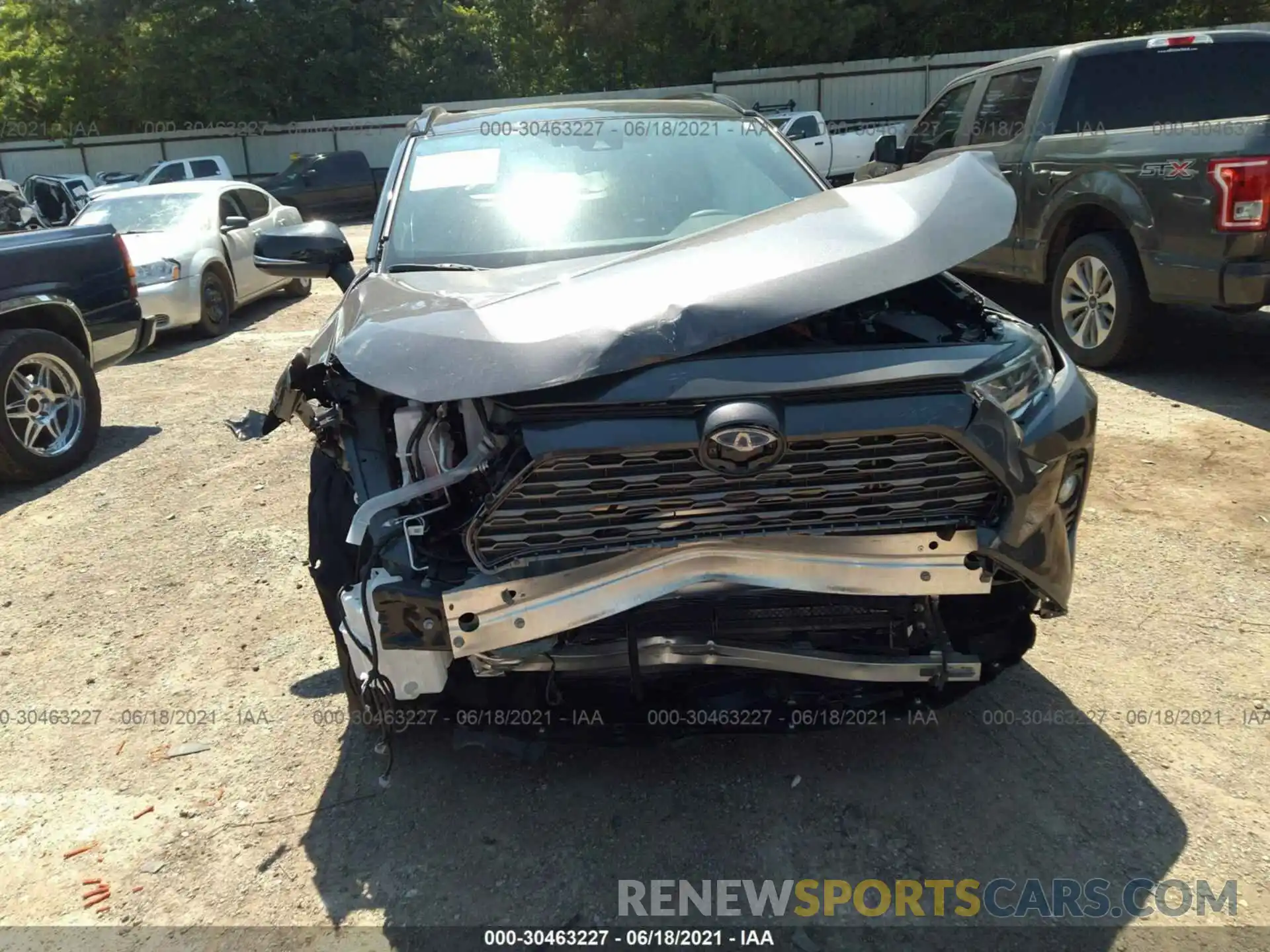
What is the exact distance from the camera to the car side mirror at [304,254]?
3588 mm

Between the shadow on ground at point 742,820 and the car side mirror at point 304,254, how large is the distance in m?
1.76

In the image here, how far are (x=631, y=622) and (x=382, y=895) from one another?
95 centimetres

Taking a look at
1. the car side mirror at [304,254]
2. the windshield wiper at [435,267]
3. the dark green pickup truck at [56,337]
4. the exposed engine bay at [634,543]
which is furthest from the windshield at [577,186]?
the dark green pickup truck at [56,337]

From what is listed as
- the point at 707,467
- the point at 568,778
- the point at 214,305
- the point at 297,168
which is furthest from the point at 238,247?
the point at 297,168

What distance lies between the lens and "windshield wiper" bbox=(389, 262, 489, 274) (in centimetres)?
310

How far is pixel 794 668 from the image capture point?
8.00 ft

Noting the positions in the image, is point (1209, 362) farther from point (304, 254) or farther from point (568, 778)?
point (304, 254)

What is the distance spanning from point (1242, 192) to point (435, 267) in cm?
451

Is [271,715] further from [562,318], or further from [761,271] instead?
[761,271]

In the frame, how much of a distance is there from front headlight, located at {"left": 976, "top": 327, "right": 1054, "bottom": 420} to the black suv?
3.49m

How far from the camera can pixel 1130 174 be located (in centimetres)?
581

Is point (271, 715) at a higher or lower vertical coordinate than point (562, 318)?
lower

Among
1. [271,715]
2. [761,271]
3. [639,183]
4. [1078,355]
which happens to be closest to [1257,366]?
[1078,355]

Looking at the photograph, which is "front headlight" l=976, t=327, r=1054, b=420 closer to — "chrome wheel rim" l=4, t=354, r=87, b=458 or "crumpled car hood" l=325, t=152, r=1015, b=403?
"crumpled car hood" l=325, t=152, r=1015, b=403
